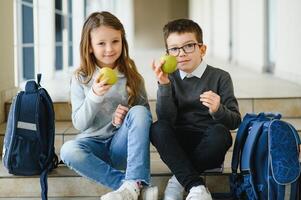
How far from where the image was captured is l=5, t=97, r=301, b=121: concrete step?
3.00 metres

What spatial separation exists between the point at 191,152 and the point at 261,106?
1078mm

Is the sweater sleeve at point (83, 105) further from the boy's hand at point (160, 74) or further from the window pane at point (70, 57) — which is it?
the window pane at point (70, 57)

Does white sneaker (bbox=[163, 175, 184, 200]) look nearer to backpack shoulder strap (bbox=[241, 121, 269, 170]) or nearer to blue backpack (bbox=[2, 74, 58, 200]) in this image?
backpack shoulder strap (bbox=[241, 121, 269, 170])

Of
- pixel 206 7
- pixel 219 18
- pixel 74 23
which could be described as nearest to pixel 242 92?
pixel 74 23

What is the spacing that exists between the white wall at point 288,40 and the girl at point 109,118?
2612 mm

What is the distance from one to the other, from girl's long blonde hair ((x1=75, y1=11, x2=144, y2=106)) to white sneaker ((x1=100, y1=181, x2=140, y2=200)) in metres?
0.43

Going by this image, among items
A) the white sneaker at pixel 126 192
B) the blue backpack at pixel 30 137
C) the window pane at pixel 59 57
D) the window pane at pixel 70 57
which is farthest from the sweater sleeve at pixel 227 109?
the window pane at pixel 70 57

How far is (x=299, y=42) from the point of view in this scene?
444 centimetres

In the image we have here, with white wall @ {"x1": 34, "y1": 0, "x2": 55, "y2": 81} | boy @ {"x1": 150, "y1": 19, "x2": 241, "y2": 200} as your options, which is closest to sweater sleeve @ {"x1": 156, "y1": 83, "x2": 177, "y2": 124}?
boy @ {"x1": 150, "y1": 19, "x2": 241, "y2": 200}

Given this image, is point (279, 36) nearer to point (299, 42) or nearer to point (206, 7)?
point (299, 42)

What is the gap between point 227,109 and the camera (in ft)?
6.66

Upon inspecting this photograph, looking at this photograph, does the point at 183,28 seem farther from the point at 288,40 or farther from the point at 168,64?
the point at 288,40

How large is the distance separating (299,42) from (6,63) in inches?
108

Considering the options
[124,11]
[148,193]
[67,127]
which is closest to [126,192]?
[148,193]
